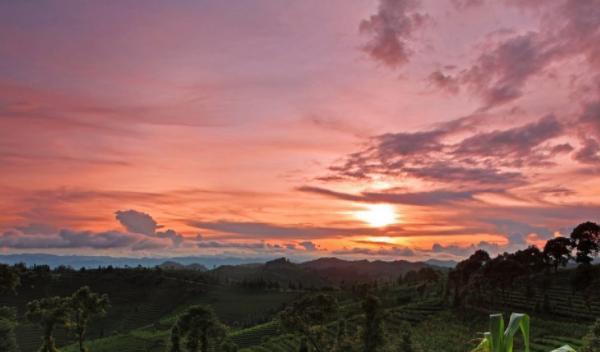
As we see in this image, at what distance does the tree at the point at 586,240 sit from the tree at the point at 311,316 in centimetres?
5218

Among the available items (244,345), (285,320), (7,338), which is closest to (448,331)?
(285,320)

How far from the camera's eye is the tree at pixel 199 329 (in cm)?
→ 6178

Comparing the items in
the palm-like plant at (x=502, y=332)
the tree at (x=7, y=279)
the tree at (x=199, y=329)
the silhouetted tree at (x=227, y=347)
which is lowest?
the silhouetted tree at (x=227, y=347)

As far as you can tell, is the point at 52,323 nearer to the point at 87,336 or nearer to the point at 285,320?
the point at 285,320

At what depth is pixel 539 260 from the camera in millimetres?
101250

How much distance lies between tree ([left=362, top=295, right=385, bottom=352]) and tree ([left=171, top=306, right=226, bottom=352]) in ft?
60.1

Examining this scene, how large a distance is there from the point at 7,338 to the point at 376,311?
156 feet

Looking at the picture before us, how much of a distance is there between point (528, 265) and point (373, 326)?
184 feet

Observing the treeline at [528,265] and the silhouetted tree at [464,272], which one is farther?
the silhouetted tree at [464,272]

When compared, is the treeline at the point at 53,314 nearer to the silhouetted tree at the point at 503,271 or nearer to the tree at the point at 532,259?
the silhouetted tree at the point at 503,271

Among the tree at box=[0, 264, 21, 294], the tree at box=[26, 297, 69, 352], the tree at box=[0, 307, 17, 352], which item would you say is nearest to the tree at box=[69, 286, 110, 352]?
the tree at box=[26, 297, 69, 352]

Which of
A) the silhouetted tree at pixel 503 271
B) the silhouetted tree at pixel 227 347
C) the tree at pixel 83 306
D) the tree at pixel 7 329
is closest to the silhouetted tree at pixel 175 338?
the silhouetted tree at pixel 227 347

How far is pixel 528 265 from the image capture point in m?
99.6

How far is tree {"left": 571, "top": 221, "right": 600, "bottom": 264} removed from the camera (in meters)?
86.7
